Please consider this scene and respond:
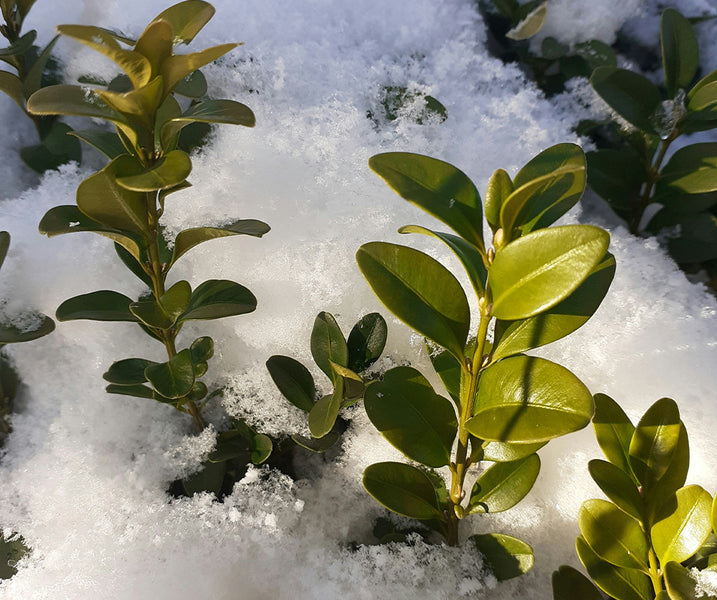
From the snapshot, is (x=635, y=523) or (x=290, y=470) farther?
(x=290, y=470)

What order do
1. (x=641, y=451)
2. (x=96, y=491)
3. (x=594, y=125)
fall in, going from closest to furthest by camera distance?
(x=641, y=451) < (x=96, y=491) < (x=594, y=125)

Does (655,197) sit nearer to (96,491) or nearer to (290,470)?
(290,470)

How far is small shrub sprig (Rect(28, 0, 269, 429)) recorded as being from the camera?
0.43 metres

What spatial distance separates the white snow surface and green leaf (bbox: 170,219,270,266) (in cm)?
19

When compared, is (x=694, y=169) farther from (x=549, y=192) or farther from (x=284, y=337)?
(x=284, y=337)

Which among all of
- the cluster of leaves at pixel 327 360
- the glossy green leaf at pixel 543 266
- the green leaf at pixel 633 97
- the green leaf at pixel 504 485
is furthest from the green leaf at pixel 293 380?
the green leaf at pixel 633 97

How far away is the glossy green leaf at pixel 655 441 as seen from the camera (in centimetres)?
48

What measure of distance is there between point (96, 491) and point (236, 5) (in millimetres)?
784

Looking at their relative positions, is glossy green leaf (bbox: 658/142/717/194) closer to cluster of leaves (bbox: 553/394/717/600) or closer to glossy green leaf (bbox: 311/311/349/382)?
cluster of leaves (bbox: 553/394/717/600)

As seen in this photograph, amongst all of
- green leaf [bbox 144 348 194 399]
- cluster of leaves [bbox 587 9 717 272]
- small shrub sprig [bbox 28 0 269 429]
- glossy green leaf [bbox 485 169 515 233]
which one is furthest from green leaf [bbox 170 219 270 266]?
cluster of leaves [bbox 587 9 717 272]

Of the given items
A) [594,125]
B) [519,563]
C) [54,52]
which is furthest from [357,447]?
[54,52]

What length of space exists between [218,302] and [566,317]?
34 cm

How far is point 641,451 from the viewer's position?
495mm

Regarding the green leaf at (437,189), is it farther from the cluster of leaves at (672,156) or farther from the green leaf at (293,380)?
the cluster of leaves at (672,156)
